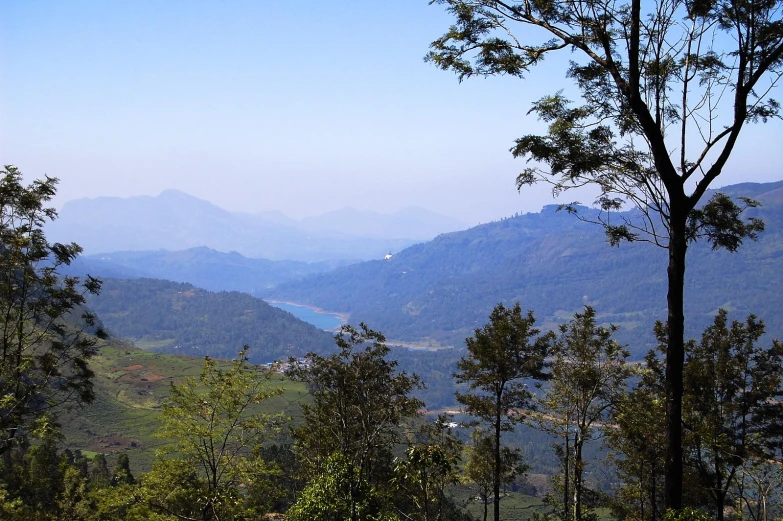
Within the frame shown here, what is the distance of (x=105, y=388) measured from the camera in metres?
135

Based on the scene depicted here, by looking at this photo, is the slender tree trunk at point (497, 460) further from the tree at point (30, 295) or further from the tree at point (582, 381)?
the tree at point (30, 295)

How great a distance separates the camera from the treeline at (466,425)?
14898 millimetres

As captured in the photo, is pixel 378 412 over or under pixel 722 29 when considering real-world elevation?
under

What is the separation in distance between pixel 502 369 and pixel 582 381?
2877 mm

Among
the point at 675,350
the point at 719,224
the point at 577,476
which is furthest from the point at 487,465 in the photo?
the point at 719,224

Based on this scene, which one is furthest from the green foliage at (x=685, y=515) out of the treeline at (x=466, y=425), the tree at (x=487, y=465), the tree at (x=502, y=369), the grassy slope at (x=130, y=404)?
the grassy slope at (x=130, y=404)

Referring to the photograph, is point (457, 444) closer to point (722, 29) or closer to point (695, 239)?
point (695, 239)

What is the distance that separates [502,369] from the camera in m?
21.4

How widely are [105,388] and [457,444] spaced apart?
446 feet

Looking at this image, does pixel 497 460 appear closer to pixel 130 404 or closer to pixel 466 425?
pixel 466 425

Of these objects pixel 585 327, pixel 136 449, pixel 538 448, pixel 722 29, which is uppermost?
pixel 722 29

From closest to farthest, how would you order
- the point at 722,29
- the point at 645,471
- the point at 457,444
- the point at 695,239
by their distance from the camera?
the point at 722,29 < the point at 695,239 < the point at 457,444 < the point at 645,471

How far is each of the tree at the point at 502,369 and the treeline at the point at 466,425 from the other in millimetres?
54

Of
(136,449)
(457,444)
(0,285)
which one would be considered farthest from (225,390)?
(136,449)
